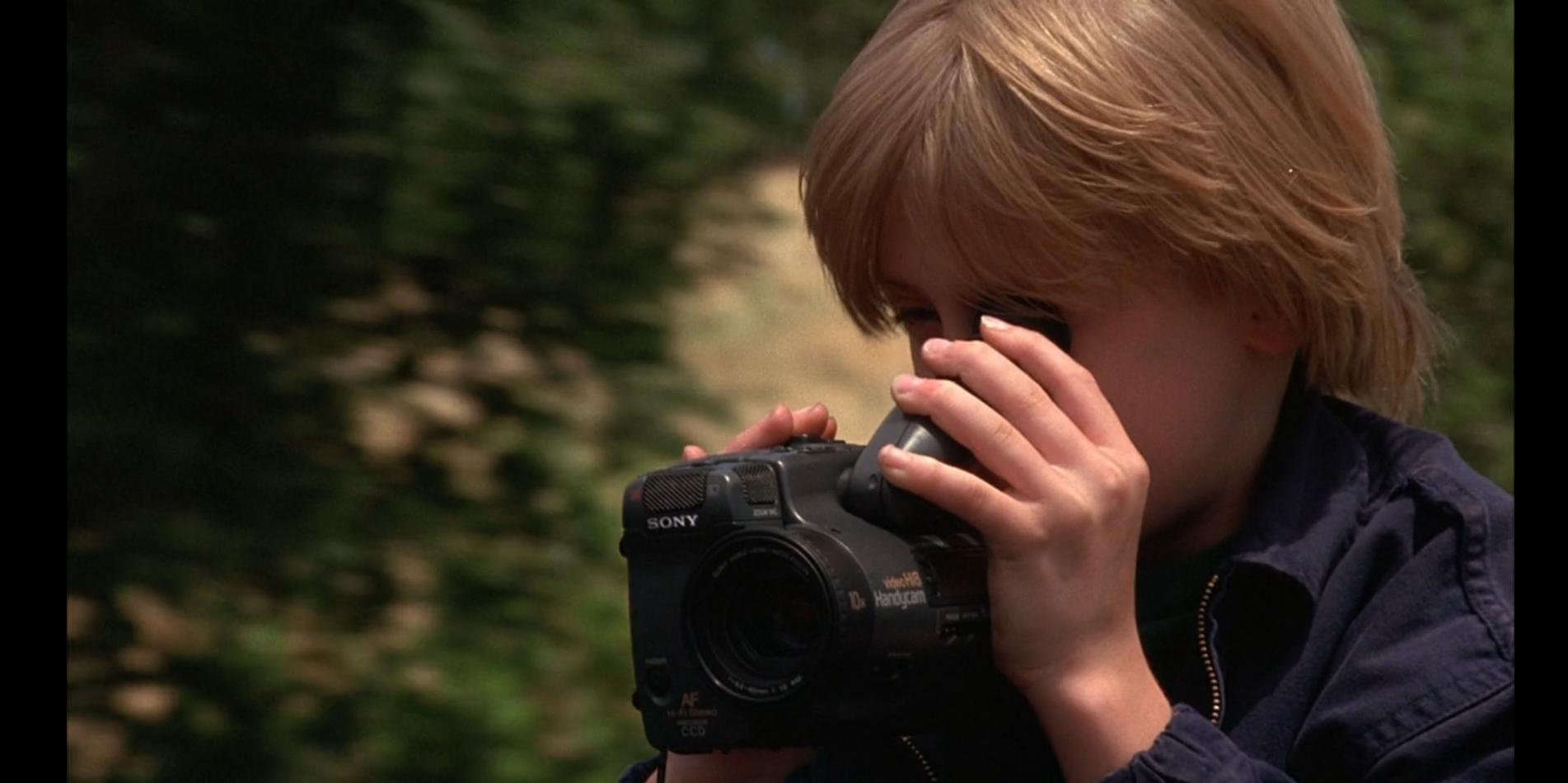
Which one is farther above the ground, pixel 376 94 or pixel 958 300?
pixel 376 94

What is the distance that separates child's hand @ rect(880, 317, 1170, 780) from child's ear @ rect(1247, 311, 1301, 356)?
207 millimetres

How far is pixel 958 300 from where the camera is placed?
5.89ft

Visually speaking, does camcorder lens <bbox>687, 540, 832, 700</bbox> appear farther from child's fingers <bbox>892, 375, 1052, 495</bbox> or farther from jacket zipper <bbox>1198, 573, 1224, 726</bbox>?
jacket zipper <bbox>1198, 573, 1224, 726</bbox>

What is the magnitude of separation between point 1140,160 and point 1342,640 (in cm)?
42

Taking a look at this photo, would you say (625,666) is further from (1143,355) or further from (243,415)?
(1143,355)

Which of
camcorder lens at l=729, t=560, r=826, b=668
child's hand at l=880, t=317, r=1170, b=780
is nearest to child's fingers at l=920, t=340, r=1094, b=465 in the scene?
child's hand at l=880, t=317, r=1170, b=780

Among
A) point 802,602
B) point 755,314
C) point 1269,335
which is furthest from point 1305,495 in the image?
point 755,314

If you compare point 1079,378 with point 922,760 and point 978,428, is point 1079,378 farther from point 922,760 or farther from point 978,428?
point 922,760

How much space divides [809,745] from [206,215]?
135 centimetres

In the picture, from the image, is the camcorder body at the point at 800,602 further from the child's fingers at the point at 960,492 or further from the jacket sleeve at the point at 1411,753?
the jacket sleeve at the point at 1411,753

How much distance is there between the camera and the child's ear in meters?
1.82

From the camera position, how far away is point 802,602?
64.9 inches

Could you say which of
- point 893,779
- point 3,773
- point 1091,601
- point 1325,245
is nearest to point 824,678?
point 1091,601

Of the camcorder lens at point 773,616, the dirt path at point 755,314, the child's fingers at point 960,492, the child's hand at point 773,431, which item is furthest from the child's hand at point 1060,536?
the dirt path at point 755,314
